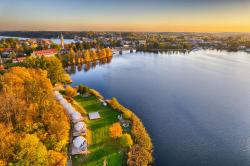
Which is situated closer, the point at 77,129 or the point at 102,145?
the point at 102,145

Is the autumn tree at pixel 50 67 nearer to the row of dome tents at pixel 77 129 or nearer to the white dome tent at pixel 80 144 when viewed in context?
the row of dome tents at pixel 77 129

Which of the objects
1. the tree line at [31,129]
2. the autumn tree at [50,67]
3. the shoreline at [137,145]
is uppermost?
the autumn tree at [50,67]

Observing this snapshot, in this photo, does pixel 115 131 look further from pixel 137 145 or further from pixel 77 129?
pixel 77 129

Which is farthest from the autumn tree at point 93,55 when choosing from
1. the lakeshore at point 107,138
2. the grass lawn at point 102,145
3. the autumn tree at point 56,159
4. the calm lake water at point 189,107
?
the autumn tree at point 56,159

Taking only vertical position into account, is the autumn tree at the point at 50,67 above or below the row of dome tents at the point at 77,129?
above

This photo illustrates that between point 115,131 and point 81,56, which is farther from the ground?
point 81,56

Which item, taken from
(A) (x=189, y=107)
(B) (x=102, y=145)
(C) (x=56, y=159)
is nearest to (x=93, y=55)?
(A) (x=189, y=107)

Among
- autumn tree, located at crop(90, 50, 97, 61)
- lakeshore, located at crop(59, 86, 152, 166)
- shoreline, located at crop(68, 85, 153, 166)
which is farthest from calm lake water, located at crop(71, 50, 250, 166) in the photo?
autumn tree, located at crop(90, 50, 97, 61)
